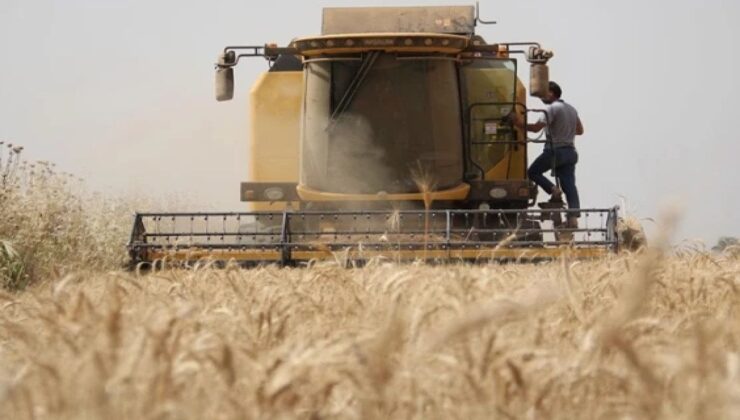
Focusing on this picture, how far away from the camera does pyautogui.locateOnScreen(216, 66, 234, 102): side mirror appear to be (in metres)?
12.7

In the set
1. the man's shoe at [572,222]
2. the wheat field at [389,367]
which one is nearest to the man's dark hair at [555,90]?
the man's shoe at [572,222]

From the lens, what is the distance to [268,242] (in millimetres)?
12289

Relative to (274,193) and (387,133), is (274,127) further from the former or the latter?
(387,133)

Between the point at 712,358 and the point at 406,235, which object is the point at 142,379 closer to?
the point at 712,358

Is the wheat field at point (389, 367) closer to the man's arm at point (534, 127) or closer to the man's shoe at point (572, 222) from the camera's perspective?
the man's shoe at point (572, 222)

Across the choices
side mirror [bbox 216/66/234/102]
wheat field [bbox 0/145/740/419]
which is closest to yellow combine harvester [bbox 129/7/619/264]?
side mirror [bbox 216/66/234/102]

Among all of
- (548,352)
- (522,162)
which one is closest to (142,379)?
(548,352)

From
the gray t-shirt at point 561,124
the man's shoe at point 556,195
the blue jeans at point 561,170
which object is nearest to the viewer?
the man's shoe at point 556,195

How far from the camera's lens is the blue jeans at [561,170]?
1362cm

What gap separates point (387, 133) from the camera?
12.7 meters

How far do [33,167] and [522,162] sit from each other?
15.2 ft

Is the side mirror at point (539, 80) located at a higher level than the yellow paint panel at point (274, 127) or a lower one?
higher

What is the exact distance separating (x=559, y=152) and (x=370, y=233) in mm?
2673

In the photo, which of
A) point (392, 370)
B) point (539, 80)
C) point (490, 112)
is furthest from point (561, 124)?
point (392, 370)
